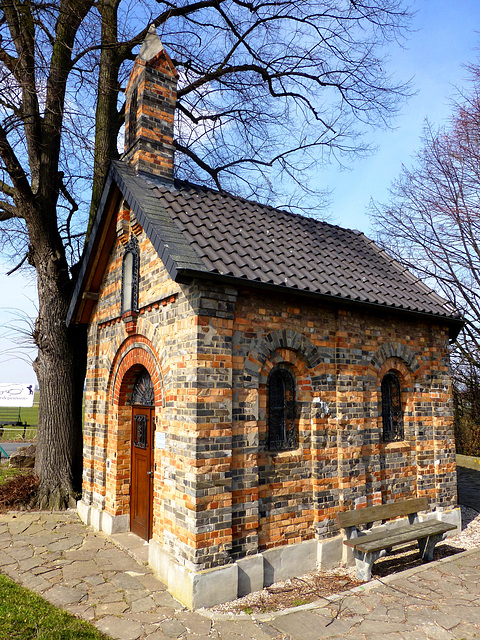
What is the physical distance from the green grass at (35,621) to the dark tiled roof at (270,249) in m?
3.89

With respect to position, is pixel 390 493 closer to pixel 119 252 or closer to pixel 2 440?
pixel 119 252

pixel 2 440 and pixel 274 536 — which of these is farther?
pixel 2 440

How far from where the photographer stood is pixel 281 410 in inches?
261

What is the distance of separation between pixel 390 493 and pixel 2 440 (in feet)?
69.0

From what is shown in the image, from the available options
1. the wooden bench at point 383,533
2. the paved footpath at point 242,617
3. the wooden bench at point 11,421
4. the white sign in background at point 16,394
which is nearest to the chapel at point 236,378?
the wooden bench at point 383,533

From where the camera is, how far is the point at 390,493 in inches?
303

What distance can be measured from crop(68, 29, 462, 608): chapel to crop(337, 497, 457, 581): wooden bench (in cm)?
24

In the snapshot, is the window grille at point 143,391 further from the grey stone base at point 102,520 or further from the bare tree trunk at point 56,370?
the bare tree trunk at point 56,370

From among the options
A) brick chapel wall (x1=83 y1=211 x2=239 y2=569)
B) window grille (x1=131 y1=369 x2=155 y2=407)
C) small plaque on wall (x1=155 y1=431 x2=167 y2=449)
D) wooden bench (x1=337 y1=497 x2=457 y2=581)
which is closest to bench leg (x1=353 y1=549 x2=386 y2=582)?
wooden bench (x1=337 y1=497 x2=457 y2=581)

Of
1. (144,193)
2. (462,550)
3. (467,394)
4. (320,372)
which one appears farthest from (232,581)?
(467,394)

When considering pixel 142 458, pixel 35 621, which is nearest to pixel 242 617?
pixel 35 621

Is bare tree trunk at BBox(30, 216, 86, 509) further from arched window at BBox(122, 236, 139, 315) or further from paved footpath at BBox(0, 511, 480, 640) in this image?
arched window at BBox(122, 236, 139, 315)

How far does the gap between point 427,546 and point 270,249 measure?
5182 mm

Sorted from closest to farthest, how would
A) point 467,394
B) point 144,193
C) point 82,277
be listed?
point 144,193
point 82,277
point 467,394
